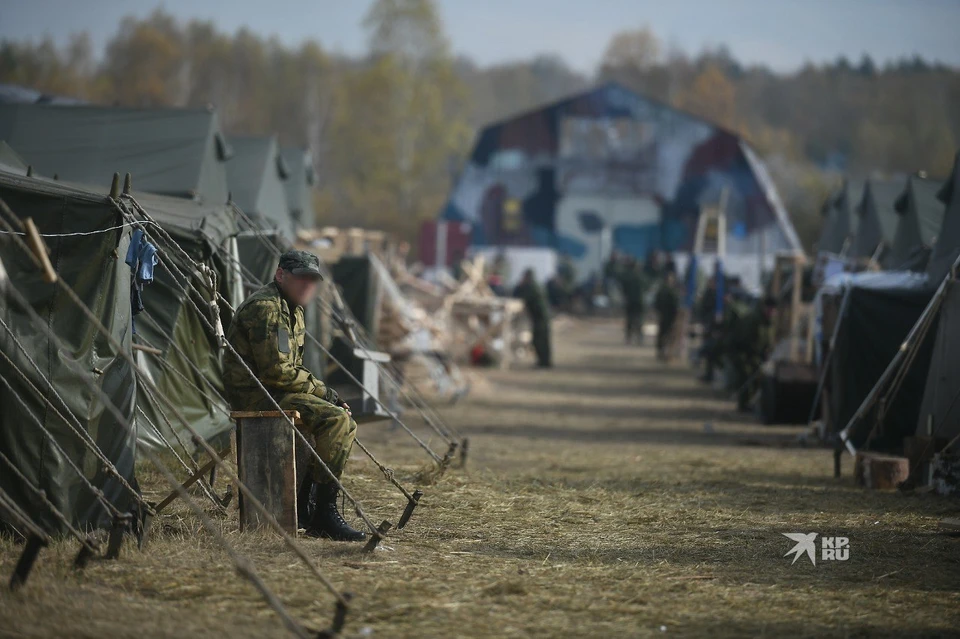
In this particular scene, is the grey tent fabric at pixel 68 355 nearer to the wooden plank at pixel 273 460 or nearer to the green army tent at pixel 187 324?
the wooden plank at pixel 273 460

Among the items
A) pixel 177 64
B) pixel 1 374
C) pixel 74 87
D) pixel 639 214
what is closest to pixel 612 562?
pixel 1 374

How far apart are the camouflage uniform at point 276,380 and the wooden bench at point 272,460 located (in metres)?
0.21

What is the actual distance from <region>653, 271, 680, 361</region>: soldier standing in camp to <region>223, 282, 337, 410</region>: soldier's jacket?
19.2 metres

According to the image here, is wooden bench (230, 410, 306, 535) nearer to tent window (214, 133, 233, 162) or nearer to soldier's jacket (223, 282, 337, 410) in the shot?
soldier's jacket (223, 282, 337, 410)

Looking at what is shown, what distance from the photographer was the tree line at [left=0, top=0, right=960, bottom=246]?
62.1 metres

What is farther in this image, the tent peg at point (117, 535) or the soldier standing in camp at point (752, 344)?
the soldier standing in camp at point (752, 344)

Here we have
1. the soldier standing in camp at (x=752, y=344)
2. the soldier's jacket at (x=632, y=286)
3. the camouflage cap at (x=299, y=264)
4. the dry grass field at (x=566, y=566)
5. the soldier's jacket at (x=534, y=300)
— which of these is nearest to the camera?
the dry grass field at (x=566, y=566)

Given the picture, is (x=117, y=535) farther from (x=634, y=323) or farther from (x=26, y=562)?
(x=634, y=323)

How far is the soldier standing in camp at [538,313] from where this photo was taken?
946 inches

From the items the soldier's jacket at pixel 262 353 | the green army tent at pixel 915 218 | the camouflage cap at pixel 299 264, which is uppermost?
the green army tent at pixel 915 218

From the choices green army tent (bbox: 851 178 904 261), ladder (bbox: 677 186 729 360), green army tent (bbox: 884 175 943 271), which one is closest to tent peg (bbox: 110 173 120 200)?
green army tent (bbox: 884 175 943 271)

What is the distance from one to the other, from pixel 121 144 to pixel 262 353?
8496 millimetres

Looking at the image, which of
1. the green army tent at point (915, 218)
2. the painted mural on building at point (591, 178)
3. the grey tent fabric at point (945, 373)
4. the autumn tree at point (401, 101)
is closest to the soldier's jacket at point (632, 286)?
the green army tent at point (915, 218)

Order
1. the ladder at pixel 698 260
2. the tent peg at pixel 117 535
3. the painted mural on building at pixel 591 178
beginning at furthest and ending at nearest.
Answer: the painted mural on building at pixel 591 178 → the ladder at pixel 698 260 → the tent peg at pixel 117 535
